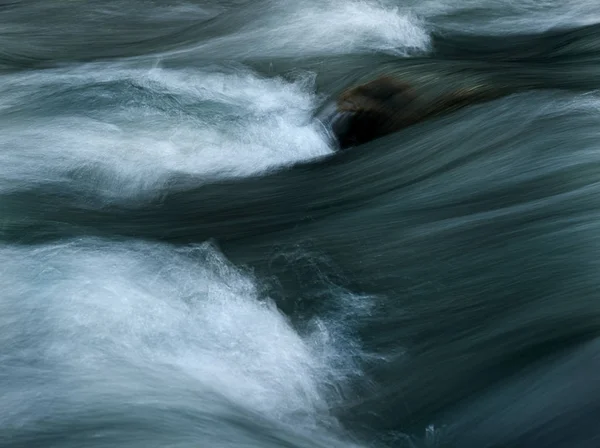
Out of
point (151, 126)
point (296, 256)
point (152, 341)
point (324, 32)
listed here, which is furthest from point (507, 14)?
point (152, 341)

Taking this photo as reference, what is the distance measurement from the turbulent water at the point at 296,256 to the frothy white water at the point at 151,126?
0.5 inches

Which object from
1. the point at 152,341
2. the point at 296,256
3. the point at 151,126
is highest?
the point at 151,126

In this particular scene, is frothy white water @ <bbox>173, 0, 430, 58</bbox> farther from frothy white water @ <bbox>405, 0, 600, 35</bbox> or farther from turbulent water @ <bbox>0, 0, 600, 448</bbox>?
frothy white water @ <bbox>405, 0, 600, 35</bbox>

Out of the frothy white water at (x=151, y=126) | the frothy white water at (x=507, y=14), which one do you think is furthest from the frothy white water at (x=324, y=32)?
the frothy white water at (x=151, y=126)

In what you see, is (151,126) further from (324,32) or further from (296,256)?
(324,32)

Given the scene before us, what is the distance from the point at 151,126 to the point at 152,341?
66.1 inches

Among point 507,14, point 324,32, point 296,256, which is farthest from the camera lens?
point 507,14

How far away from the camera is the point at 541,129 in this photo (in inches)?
142

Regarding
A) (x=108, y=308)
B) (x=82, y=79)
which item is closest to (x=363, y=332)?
(x=108, y=308)

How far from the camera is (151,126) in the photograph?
4266 millimetres

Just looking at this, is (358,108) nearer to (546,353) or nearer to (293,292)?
(293,292)

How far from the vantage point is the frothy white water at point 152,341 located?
2.54m

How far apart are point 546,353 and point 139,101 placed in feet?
8.31

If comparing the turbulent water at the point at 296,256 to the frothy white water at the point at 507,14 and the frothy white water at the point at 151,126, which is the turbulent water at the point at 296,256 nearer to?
the frothy white water at the point at 151,126
